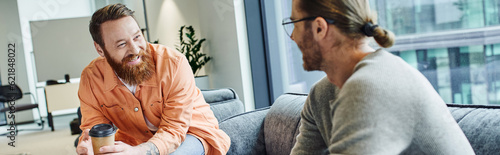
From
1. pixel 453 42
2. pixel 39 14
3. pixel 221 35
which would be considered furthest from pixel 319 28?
pixel 39 14

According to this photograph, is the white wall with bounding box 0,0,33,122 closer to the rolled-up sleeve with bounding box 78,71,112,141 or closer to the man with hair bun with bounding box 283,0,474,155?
the rolled-up sleeve with bounding box 78,71,112,141

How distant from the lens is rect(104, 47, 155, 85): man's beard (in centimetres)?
183

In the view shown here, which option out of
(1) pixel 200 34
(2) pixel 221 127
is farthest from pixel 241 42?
(2) pixel 221 127

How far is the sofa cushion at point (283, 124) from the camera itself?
200cm

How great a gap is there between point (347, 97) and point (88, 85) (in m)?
1.52

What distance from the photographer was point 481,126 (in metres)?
1.34

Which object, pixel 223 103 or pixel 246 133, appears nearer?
pixel 246 133

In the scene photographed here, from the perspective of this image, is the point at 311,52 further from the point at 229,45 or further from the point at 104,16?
the point at 229,45

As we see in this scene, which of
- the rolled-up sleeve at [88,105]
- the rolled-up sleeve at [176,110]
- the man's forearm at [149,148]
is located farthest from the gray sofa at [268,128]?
the rolled-up sleeve at [88,105]

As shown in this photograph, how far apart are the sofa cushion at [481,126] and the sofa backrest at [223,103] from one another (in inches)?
61.9

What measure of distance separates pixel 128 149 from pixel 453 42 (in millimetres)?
2324

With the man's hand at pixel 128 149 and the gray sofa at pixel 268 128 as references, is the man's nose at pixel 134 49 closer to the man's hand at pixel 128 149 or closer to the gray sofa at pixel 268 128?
the man's hand at pixel 128 149

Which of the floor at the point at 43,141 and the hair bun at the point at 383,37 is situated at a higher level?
the hair bun at the point at 383,37

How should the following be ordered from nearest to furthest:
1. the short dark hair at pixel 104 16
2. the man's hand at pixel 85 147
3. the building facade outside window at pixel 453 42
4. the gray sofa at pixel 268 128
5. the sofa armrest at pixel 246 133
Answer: the man's hand at pixel 85 147 < the short dark hair at pixel 104 16 < the gray sofa at pixel 268 128 < the sofa armrest at pixel 246 133 < the building facade outside window at pixel 453 42
